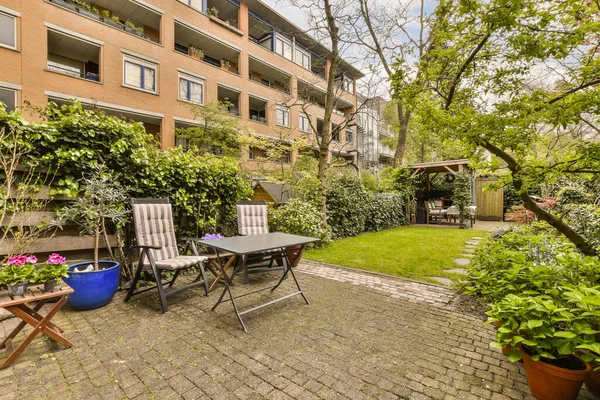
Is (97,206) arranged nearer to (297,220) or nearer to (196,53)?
(297,220)

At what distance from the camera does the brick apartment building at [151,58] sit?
9539mm

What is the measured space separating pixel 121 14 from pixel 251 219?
1433cm

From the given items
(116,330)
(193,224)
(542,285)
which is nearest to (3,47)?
(193,224)

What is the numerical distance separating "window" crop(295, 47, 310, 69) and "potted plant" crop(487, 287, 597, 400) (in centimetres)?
2153

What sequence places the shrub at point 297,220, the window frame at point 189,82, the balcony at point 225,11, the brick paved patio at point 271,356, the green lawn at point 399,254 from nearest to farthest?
the brick paved patio at point 271,356 → the green lawn at point 399,254 → the shrub at point 297,220 → the window frame at point 189,82 → the balcony at point 225,11

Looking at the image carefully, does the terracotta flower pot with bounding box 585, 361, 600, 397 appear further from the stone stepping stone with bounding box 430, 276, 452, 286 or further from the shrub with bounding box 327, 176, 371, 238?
the shrub with bounding box 327, 176, 371, 238

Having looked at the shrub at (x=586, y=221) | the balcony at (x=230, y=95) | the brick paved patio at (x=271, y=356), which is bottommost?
the brick paved patio at (x=271, y=356)

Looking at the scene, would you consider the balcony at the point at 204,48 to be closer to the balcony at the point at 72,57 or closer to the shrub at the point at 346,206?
the balcony at the point at 72,57

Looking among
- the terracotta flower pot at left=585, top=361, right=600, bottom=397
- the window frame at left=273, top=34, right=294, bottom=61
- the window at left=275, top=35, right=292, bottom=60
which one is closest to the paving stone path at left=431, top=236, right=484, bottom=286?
the terracotta flower pot at left=585, top=361, right=600, bottom=397

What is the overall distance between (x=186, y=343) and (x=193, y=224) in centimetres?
268

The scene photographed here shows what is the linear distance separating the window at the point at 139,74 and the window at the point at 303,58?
1085 cm

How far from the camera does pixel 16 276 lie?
2.27 m

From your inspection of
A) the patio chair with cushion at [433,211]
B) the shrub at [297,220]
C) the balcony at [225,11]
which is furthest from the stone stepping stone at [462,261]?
the balcony at [225,11]

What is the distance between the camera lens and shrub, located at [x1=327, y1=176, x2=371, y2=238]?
8.23m
